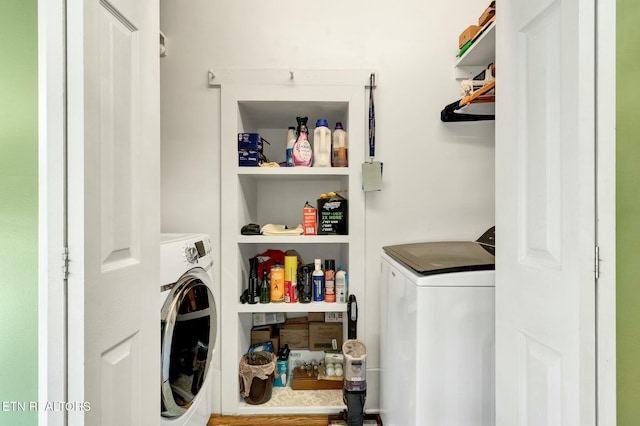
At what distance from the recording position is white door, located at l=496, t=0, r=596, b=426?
63 centimetres

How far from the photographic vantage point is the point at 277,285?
1.77 m

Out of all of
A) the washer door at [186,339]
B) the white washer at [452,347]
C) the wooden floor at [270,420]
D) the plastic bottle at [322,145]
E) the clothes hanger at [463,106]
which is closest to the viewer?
the white washer at [452,347]

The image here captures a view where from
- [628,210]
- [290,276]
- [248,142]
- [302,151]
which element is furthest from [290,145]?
[628,210]

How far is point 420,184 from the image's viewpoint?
183cm

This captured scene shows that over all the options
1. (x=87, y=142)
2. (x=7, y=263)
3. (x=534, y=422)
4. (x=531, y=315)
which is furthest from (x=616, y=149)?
(x=7, y=263)

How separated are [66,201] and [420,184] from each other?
161cm

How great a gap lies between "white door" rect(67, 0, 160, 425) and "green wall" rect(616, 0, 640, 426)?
1.04m

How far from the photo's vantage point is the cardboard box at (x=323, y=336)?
1.96 metres

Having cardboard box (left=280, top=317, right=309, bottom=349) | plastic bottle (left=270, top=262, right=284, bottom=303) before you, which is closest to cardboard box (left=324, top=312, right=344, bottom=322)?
cardboard box (left=280, top=317, right=309, bottom=349)

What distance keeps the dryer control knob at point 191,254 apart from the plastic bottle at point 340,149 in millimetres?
868

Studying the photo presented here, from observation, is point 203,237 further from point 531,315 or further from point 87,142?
point 531,315

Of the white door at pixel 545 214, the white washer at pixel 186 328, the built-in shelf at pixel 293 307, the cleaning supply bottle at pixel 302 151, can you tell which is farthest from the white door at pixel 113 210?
the white door at pixel 545 214

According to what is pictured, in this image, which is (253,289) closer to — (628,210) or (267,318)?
(267,318)

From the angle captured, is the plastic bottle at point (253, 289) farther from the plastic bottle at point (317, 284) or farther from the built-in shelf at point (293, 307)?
the plastic bottle at point (317, 284)
